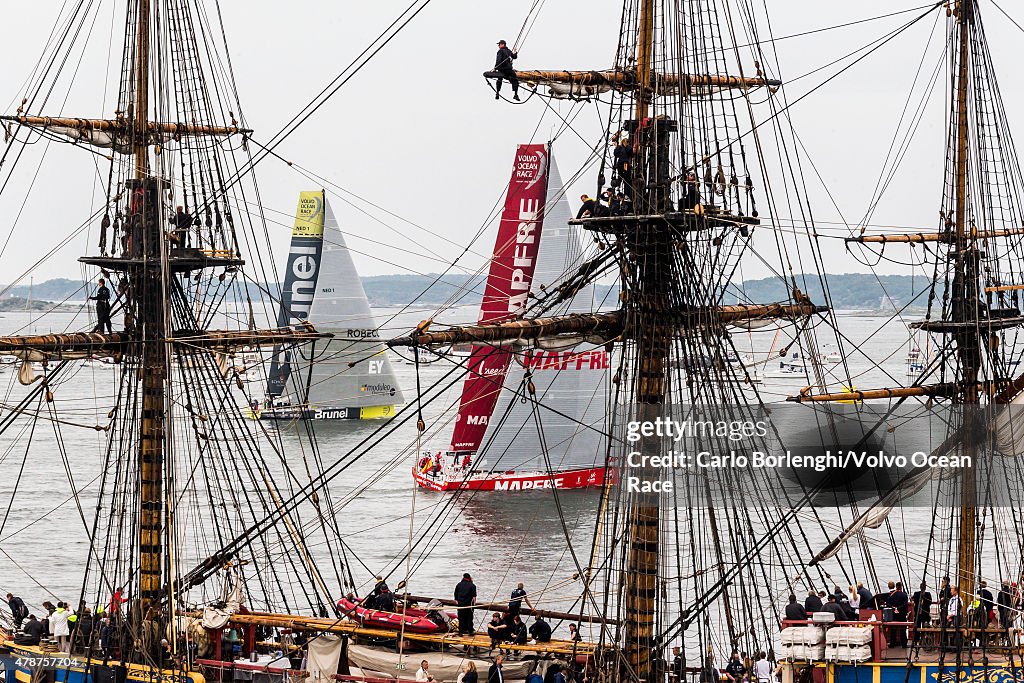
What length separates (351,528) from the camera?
6825 centimetres

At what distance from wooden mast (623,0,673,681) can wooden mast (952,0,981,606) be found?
881 cm

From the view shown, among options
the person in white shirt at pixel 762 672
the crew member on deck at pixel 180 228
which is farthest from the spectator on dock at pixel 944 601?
the crew member on deck at pixel 180 228

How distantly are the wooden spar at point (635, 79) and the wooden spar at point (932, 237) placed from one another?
18.5 ft

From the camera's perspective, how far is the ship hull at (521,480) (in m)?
74.9

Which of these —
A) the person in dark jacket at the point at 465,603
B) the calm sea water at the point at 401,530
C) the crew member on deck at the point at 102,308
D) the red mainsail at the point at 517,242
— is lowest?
the person in dark jacket at the point at 465,603

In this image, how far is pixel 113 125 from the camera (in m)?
43.1

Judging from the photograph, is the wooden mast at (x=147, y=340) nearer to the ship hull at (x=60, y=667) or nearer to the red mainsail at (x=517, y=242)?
the ship hull at (x=60, y=667)

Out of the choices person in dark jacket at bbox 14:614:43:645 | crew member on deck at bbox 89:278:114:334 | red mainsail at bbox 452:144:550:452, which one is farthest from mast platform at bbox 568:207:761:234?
red mainsail at bbox 452:144:550:452

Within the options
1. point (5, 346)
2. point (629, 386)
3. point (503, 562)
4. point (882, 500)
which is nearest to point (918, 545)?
point (503, 562)

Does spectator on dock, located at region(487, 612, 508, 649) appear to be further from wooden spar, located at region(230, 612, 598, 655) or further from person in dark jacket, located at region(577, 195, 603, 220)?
person in dark jacket, located at region(577, 195, 603, 220)

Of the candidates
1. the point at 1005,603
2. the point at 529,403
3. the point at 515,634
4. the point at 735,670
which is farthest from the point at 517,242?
the point at 515,634

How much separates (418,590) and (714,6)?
26.0 metres

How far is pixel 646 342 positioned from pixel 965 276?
976 centimetres

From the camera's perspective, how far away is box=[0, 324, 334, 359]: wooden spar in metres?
43.0
